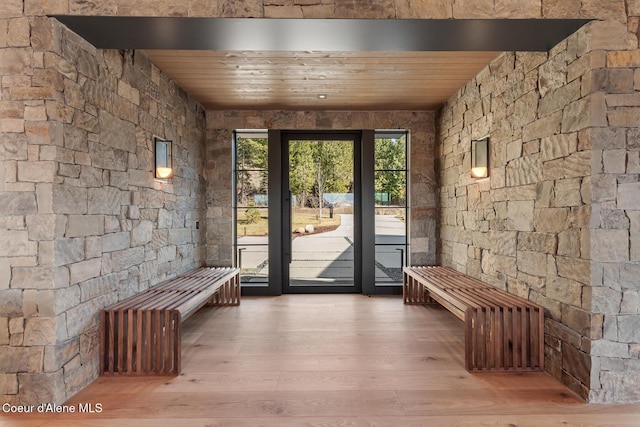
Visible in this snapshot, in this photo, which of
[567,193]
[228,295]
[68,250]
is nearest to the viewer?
[68,250]

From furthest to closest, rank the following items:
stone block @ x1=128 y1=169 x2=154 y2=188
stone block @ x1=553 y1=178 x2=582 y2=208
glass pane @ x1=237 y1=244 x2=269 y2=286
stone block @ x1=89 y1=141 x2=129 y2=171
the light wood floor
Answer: glass pane @ x1=237 y1=244 x2=269 y2=286, stone block @ x1=128 y1=169 x2=154 y2=188, stone block @ x1=89 y1=141 x2=129 y2=171, stone block @ x1=553 y1=178 x2=582 y2=208, the light wood floor

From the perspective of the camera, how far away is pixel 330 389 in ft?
7.59

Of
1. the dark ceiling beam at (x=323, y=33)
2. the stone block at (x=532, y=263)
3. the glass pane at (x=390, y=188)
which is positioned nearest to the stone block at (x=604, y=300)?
the stone block at (x=532, y=263)

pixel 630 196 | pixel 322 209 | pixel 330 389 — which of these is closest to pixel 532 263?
pixel 630 196

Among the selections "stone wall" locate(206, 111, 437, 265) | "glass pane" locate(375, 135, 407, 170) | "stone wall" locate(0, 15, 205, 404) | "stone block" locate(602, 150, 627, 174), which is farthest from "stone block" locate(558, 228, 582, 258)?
"stone wall" locate(0, 15, 205, 404)

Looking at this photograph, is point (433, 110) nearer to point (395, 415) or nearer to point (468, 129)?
point (468, 129)

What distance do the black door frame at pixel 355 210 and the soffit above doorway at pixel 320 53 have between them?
449 mm

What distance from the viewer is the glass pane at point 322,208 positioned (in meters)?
4.93

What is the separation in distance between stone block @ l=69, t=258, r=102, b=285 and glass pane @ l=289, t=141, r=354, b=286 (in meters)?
2.76

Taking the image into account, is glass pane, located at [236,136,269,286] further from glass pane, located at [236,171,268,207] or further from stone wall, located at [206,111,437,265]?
stone wall, located at [206,111,437,265]

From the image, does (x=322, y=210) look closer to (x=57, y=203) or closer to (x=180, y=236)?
(x=180, y=236)

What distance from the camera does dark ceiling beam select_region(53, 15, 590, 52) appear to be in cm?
214

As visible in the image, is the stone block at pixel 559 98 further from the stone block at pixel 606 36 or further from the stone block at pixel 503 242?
the stone block at pixel 503 242

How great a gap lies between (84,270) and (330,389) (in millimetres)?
1873
